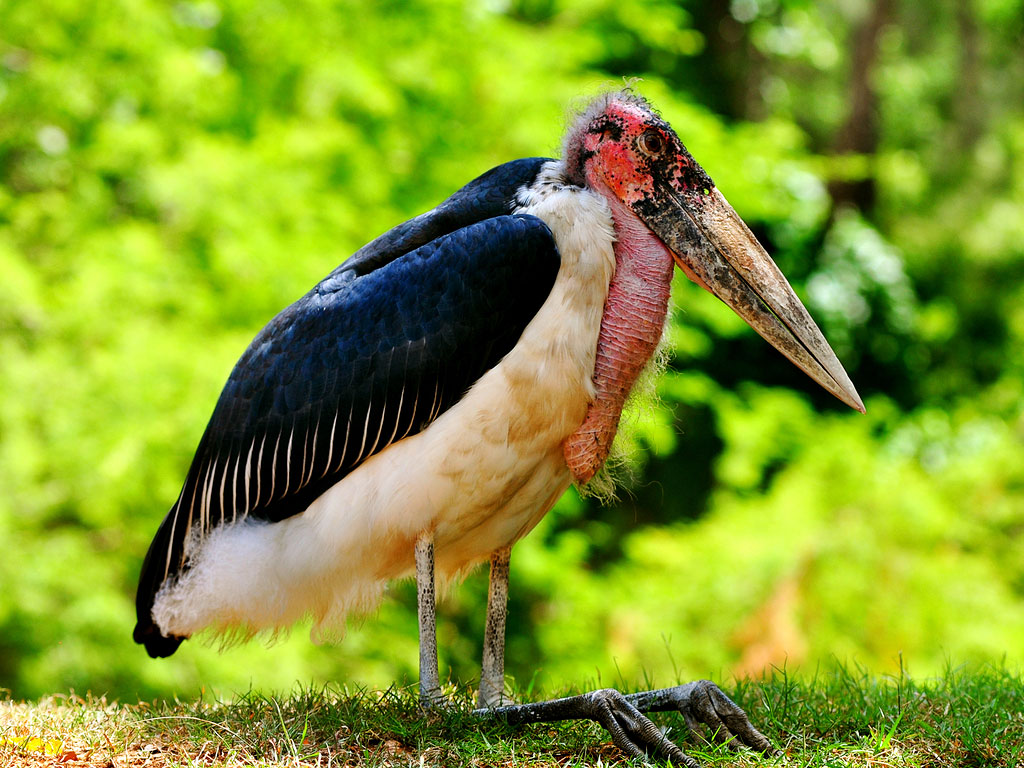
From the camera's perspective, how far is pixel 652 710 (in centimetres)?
324

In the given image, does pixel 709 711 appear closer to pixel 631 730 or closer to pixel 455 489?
pixel 631 730

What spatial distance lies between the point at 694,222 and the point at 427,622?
1417 mm

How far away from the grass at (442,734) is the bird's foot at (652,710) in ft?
0.21

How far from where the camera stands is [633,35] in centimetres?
1108

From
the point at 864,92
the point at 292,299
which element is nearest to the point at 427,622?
the point at 292,299

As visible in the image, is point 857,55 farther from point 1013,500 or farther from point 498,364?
point 498,364

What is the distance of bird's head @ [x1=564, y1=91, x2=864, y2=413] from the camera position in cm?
342

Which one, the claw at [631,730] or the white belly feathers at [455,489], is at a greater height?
the white belly feathers at [455,489]

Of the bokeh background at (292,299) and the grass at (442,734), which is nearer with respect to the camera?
the grass at (442,734)

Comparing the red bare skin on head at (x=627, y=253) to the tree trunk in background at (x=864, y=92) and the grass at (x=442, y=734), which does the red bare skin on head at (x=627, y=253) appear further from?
the tree trunk in background at (x=864, y=92)

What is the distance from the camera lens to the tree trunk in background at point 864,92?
13.2m

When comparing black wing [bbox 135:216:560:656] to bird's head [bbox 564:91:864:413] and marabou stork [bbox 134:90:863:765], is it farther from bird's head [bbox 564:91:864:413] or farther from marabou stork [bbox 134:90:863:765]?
bird's head [bbox 564:91:864:413]

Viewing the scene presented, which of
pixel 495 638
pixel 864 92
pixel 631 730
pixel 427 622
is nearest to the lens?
pixel 631 730

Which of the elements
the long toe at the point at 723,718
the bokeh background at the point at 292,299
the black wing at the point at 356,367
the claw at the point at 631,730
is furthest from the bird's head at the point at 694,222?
the bokeh background at the point at 292,299
